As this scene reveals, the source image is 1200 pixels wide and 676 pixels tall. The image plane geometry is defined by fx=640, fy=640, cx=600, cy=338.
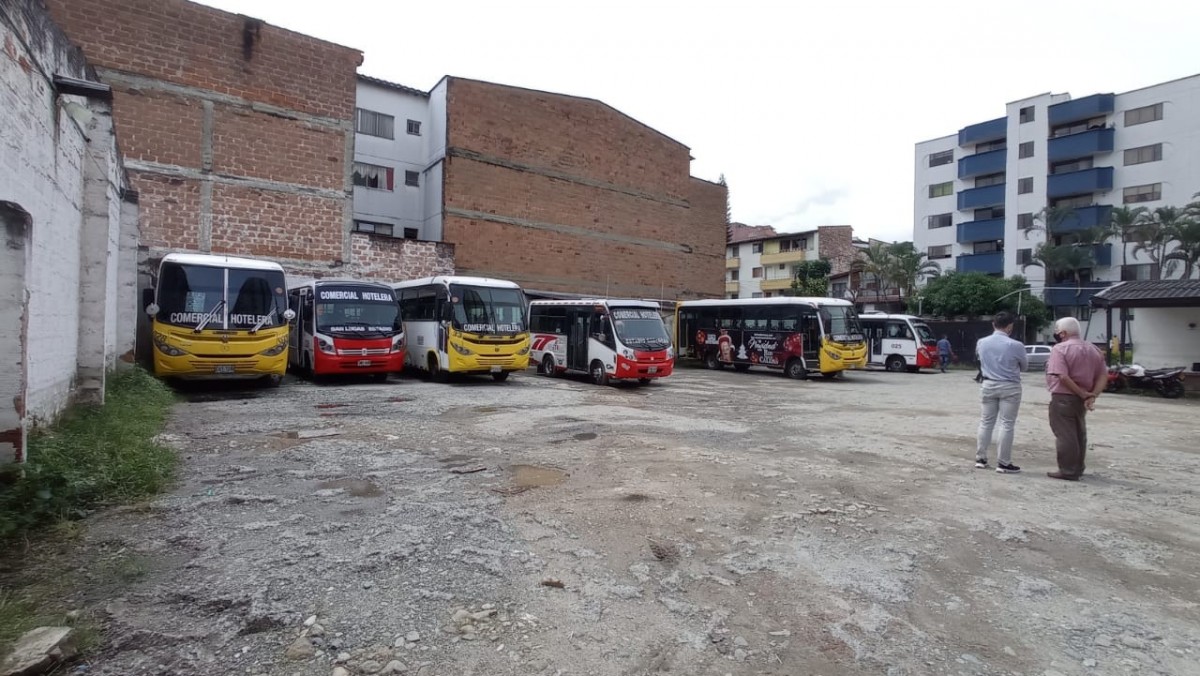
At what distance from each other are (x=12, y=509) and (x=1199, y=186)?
1993 inches

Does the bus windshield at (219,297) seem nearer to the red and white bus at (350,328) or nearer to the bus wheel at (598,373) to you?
the red and white bus at (350,328)

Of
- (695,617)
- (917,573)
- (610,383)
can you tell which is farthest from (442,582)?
(610,383)

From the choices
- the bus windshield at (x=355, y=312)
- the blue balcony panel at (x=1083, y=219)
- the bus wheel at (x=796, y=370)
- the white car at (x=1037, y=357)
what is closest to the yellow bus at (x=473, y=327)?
the bus windshield at (x=355, y=312)

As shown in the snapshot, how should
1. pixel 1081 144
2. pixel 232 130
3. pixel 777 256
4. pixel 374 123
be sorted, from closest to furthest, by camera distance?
pixel 232 130 < pixel 374 123 < pixel 1081 144 < pixel 777 256

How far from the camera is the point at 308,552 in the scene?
4215 mm

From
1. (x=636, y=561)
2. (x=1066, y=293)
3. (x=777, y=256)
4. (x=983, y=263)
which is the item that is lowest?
(x=636, y=561)

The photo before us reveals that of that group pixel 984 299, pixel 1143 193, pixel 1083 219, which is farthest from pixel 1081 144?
pixel 984 299

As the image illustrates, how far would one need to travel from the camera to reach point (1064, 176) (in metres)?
40.6

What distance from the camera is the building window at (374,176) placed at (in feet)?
84.6

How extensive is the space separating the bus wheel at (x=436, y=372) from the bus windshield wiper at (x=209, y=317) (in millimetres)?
4853

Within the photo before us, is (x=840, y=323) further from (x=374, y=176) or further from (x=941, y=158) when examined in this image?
(x=941, y=158)

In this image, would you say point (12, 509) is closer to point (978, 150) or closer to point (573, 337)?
point (573, 337)

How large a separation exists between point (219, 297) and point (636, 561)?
1108 centimetres

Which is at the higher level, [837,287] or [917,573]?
[837,287]
